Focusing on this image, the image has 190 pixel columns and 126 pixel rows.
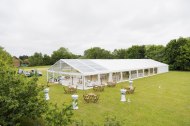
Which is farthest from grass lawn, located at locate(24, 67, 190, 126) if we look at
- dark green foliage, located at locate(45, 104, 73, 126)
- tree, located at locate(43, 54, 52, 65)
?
tree, located at locate(43, 54, 52, 65)

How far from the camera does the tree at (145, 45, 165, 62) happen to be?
48.3m

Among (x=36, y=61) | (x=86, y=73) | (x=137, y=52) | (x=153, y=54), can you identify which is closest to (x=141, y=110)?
(x=86, y=73)

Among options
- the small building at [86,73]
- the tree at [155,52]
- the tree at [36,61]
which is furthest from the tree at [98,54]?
the small building at [86,73]

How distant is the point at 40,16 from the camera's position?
23.2 meters

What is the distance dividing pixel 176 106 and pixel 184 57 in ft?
111

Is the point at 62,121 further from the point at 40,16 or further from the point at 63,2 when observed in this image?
the point at 40,16

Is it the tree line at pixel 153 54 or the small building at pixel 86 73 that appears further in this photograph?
the tree line at pixel 153 54

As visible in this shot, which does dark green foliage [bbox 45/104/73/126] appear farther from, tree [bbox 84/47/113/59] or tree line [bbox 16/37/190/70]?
tree [bbox 84/47/113/59]

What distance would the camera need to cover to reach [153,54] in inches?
2008

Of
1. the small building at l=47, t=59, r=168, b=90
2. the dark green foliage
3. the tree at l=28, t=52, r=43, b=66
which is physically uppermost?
the tree at l=28, t=52, r=43, b=66

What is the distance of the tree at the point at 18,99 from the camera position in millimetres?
6981

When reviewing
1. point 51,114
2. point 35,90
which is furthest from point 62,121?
point 35,90

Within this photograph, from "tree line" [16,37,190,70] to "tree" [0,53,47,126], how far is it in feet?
139

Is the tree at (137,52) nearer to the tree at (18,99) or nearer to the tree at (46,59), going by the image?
the tree at (46,59)
